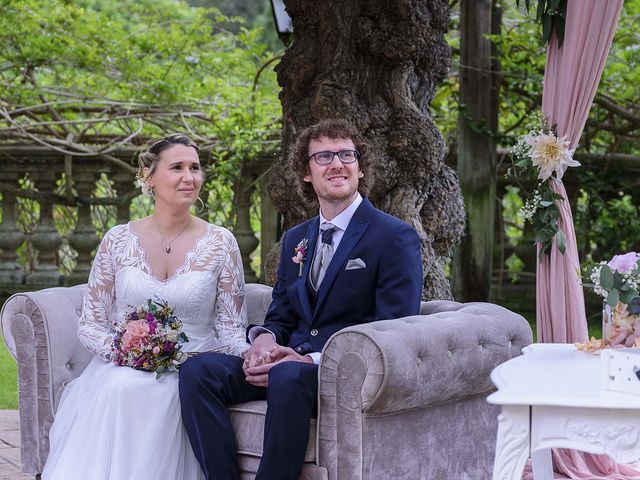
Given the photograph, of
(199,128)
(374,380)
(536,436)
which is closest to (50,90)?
(199,128)

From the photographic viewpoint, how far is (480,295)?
7645 millimetres

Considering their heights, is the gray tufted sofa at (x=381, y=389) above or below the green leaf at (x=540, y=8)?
below

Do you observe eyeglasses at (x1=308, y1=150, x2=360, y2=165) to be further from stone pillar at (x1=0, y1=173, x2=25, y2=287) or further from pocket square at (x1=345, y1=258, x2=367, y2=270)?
stone pillar at (x1=0, y1=173, x2=25, y2=287)

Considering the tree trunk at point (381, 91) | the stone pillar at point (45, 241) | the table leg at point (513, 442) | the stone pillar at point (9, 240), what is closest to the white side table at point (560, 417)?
the table leg at point (513, 442)

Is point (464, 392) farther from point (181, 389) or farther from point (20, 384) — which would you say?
point (20, 384)

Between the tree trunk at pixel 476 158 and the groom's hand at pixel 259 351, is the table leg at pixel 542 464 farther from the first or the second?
the tree trunk at pixel 476 158

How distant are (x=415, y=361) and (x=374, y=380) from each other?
7.8 inches

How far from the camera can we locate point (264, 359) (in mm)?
3984

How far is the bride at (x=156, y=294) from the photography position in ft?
13.1

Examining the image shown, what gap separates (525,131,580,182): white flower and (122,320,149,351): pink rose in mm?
1834

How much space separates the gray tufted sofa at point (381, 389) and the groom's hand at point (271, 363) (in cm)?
9

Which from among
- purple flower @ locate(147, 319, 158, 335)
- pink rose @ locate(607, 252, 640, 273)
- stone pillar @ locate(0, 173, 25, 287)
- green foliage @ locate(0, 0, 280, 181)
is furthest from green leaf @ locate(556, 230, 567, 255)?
stone pillar @ locate(0, 173, 25, 287)

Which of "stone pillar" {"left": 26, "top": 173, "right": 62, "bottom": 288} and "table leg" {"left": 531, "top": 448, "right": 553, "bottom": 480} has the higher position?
"stone pillar" {"left": 26, "top": 173, "right": 62, "bottom": 288}

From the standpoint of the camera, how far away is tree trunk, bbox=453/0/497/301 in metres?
7.62
